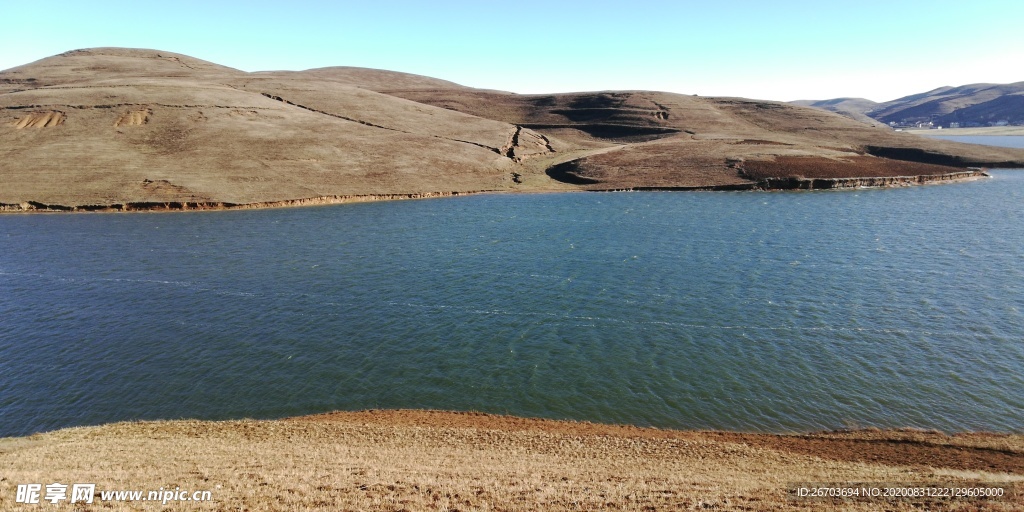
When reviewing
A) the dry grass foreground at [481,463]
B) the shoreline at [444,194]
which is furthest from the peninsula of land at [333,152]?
the dry grass foreground at [481,463]

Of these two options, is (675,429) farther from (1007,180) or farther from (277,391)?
(1007,180)

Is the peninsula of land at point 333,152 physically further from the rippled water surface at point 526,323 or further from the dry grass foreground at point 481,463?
the dry grass foreground at point 481,463

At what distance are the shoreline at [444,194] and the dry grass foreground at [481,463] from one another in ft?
205

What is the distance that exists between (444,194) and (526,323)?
6172 cm

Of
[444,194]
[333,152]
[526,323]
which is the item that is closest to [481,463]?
[526,323]

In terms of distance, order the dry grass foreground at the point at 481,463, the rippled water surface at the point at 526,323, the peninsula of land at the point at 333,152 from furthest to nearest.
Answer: the peninsula of land at the point at 333,152 < the rippled water surface at the point at 526,323 < the dry grass foreground at the point at 481,463

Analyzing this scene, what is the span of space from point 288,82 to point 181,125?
61134 millimetres

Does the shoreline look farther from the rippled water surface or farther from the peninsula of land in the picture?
the rippled water surface

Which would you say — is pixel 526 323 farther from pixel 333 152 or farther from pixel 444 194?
pixel 333 152

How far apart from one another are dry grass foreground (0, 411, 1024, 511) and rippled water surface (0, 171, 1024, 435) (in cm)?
224

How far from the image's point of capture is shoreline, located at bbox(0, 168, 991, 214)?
247 ft

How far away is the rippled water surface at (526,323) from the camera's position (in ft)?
92.2

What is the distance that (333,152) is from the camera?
4124 inches

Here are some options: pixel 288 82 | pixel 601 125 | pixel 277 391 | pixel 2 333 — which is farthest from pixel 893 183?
pixel 288 82
